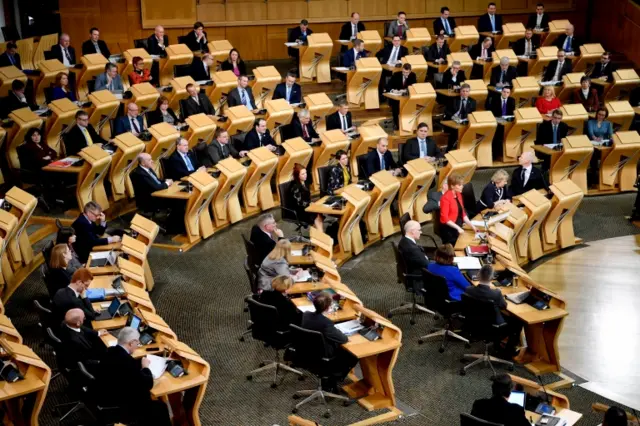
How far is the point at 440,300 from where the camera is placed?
9.02m

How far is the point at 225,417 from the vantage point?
7.91 m

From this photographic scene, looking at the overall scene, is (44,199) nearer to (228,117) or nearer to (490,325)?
(228,117)

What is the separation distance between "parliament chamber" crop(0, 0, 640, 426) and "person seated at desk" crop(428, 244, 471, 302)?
2cm

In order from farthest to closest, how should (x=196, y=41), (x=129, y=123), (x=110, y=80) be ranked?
(x=196, y=41), (x=110, y=80), (x=129, y=123)

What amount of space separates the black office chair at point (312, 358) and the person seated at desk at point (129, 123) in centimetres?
578

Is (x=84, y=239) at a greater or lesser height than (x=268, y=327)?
greater

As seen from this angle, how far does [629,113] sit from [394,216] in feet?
14.9

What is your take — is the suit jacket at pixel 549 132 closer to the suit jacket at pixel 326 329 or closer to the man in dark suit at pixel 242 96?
the man in dark suit at pixel 242 96

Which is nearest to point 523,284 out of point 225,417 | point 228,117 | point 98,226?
point 225,417

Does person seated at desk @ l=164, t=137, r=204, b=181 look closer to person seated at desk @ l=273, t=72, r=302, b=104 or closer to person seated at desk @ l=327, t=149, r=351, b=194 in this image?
person seated at desk @ l=327, t=149, r=351, b=194

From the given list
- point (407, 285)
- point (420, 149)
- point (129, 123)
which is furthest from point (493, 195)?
point (129, 123)

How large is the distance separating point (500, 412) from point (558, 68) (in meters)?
10.3

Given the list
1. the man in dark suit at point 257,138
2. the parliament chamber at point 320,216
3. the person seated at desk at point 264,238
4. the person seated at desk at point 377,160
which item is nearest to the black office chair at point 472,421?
the parliament chamber at point 320,216

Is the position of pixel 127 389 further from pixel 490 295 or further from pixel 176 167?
pixel 176 167
